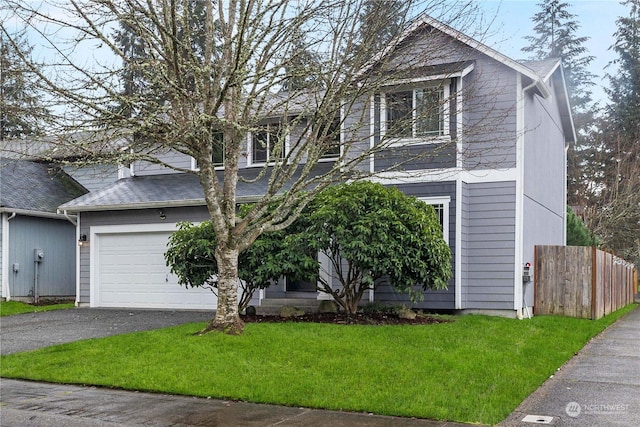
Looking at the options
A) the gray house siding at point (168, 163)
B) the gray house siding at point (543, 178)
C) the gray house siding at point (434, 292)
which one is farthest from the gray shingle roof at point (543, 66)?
the gray house siding at point (168, 163)

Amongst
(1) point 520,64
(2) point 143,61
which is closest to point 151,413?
(2) point 143,61

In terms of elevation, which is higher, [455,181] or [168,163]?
[168,163]

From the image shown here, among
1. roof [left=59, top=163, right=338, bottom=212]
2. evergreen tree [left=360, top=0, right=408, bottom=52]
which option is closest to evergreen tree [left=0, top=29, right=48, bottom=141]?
evergreen tree [left=360, top=0, right=408, bottom=52]

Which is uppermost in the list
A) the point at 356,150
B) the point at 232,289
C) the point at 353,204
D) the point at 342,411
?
the point at 356,150

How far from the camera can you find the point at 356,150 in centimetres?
1493

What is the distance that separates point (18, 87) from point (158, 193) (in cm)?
776

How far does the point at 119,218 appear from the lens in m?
17.6

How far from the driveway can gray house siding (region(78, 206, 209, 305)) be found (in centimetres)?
101

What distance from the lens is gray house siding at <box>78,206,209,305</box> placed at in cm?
1667

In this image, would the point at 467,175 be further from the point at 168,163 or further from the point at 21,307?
the point at 21,307

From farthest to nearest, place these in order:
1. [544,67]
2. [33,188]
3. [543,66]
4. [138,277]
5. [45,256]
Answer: [33,188]
[45,256]
[138,277]
[543,66]
[544,67]

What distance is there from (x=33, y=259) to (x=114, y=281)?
10.5 feet

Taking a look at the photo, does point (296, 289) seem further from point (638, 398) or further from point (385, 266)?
point (638, 398)

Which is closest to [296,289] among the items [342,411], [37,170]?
[342,411]
